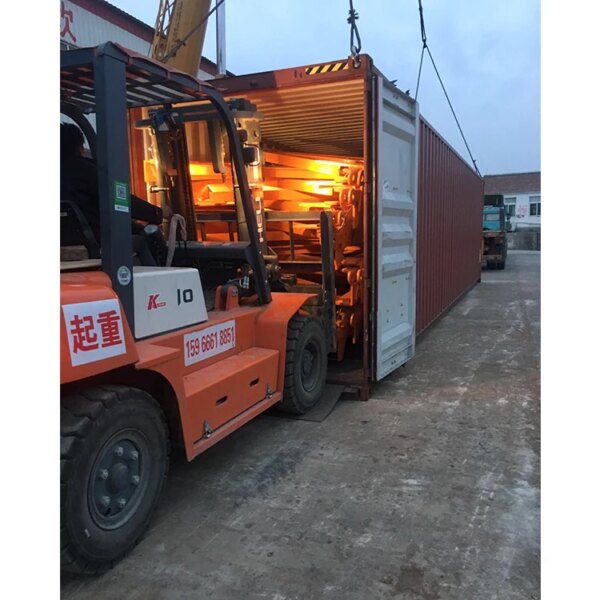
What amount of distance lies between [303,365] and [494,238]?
19239 millimetres

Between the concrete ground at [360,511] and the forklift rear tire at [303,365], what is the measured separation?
231mm

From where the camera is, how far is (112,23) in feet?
→ 40.8

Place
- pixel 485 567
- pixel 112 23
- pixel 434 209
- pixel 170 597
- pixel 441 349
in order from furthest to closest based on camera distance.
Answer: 1. pixel 112 23
2. pixel 434 209
3. pixel 441 349
4. pixel 485 567
5. pixel 170 597

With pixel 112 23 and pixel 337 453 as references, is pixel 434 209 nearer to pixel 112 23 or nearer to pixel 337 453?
pixel 337 453

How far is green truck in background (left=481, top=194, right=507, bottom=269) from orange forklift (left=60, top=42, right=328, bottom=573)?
19.0m

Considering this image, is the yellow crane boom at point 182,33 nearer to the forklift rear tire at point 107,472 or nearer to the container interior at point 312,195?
the container interior at point 312,195

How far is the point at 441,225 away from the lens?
9.07 metres

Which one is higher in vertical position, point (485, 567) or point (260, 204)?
point (260, 204)

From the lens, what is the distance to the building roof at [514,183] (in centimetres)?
4981

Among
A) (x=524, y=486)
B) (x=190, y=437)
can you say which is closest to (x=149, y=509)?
(x=190, y=437)

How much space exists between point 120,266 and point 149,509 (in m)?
1.32

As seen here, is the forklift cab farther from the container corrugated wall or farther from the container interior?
the container corrugated wall

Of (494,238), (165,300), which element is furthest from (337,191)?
(494,238)

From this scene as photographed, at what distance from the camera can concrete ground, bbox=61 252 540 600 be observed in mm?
2662
